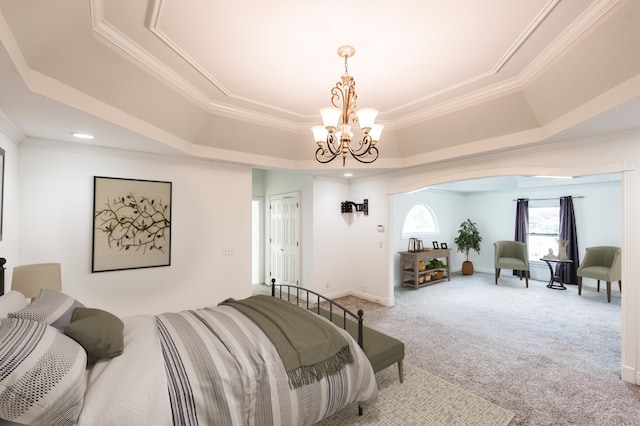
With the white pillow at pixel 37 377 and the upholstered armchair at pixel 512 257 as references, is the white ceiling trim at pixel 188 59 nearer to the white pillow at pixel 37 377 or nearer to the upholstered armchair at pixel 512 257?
the white pillow at pixel 37 377

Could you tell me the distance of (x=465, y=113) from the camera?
3.30 meters

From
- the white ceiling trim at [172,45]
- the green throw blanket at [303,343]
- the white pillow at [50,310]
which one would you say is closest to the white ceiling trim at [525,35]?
the white ceiling trim at [172,45]

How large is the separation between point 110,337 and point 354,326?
6.96 feet

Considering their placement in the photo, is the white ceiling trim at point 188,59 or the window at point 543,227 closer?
the white ceiling trim at point 188,59

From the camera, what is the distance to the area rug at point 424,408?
2268 mm

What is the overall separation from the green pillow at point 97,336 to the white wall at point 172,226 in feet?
6.18

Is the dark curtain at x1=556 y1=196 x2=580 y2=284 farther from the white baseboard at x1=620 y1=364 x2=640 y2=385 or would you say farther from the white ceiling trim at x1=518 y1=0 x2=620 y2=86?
the white ceiling trim at x1=518 y1=0 x2=620 y2=86

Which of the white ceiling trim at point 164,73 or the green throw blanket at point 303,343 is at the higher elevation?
the white ceiling trim at point 164,73

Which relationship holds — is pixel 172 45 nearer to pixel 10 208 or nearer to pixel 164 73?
pixel 164 73

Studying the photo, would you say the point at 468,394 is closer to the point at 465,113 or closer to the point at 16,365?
the point at 465,113

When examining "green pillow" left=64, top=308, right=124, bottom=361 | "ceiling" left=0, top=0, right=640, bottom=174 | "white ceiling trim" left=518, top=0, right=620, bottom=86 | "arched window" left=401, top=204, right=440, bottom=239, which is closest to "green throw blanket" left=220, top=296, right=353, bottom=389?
"green pillow" left=64, top=308, right=124, bottom=361

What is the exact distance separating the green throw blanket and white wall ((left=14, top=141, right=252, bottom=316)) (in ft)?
6.11

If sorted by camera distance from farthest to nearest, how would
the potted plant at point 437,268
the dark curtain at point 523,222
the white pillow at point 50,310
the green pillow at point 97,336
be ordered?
the dark curtain at point 523,222, the potted plant at point 437,268, the white pillow at point 50,310, the green pillow at point 97,336

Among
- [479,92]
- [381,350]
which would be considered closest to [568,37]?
[479,92]
